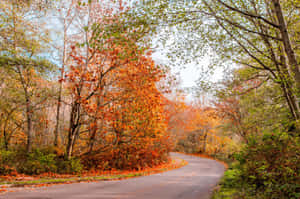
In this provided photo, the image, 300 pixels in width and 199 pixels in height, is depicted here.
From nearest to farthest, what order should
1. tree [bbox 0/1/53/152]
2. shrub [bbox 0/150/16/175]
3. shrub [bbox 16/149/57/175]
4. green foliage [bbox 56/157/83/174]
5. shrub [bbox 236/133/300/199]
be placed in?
Answer: shrub [bbox 236/133/300/199] → shrub [bbox 0/150/16/175] → tree [bbox 0/1/53/152] → shrub [bbox 16/149/57/175] → green foliage [bbox 56/157/83/174]

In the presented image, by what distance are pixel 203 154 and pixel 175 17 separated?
34277 mm

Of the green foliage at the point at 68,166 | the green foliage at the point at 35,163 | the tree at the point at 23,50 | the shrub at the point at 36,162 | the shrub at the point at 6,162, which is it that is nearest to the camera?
the shrub at the point at 6,162

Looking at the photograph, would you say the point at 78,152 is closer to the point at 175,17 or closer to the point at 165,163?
the point at 165,163

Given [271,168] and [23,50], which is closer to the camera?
[271,168]

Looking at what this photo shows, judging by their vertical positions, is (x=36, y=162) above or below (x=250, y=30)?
below

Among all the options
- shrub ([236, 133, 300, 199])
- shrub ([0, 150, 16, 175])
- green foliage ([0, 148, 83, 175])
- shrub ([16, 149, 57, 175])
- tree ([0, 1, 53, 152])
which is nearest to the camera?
shrub ([236, 133, 300, 199])

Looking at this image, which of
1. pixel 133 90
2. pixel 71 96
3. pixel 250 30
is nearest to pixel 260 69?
pixel 250 30

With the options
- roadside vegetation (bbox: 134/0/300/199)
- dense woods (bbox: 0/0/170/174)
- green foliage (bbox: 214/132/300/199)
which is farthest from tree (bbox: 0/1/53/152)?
green foliage (bbox: 214/132/300/199)

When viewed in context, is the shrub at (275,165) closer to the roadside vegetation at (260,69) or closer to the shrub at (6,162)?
the roadside vegetation at (260,69)

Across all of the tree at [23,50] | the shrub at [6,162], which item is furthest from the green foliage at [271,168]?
the tree at [23,50]

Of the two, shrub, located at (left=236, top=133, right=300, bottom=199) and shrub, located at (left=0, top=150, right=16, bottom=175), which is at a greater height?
shrub, located at (left=236, top=133, right=300, bottom=199)

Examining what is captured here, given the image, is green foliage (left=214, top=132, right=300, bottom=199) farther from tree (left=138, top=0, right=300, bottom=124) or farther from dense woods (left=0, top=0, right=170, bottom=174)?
dense woods (left=0, top=0, right=170, bottom=174)

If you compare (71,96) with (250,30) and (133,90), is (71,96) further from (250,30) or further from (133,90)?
(250,30)

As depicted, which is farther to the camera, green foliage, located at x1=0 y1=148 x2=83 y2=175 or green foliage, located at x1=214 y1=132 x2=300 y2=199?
green foliage, located at x1=0 y1=148 x2=83 y2=175
